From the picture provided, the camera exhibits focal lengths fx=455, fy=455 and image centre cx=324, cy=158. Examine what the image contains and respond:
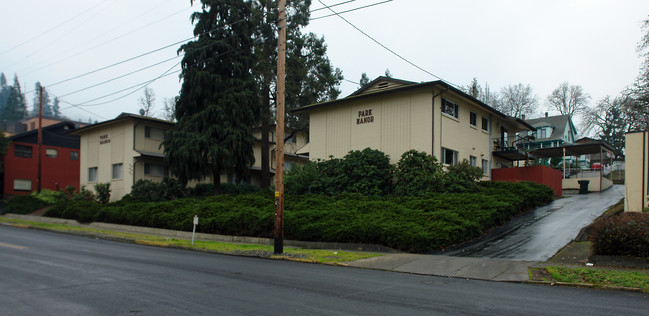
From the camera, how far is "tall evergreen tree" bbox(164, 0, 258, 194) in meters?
30.7

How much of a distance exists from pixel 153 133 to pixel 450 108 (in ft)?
77.1

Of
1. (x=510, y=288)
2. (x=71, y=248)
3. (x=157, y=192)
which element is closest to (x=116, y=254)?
(x=71, y=248)

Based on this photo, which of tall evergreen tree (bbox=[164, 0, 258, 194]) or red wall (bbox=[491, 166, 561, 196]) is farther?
tall evergreen tree (bbox=[164, 0, 258, 194])

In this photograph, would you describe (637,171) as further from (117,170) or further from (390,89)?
(117,170)

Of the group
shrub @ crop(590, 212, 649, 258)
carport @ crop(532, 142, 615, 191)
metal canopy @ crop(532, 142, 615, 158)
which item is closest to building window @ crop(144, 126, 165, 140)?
metal canopy @ crop(532, 142, 615, 158)

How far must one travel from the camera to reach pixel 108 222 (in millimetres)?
27969

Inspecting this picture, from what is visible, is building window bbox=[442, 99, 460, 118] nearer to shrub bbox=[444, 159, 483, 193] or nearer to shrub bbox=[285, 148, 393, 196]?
shrub bbox=[444, 159, 483, 193]

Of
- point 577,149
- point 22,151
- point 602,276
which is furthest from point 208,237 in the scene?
point 22,151

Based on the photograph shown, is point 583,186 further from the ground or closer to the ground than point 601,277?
further from the ground

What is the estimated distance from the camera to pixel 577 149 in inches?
1341

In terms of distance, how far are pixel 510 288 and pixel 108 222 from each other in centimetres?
2527

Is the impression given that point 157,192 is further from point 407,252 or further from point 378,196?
point 407,252

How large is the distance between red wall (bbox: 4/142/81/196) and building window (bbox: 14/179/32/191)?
1.03 ft

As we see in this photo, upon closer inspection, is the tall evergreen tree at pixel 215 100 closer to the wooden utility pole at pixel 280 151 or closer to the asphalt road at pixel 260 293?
the wooden utility pole at pixel 280 151
